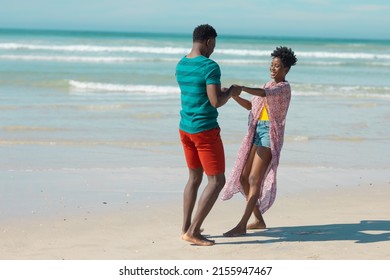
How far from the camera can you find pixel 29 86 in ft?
66.4

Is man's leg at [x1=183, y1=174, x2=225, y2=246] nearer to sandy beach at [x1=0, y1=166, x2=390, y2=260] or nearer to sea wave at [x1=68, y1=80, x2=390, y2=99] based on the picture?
sandy beach at [x1=0, y1=166, x2=390, y2=260]

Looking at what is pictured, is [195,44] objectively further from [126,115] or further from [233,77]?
[233,77]

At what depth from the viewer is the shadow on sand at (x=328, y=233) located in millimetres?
6098

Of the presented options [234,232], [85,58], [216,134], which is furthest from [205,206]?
[85,58]

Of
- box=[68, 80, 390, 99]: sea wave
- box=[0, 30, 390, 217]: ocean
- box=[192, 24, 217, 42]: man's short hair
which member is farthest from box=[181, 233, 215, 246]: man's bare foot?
box=[68, 80, 390, 99]: sea wave

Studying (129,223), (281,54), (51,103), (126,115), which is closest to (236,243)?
(129,223)

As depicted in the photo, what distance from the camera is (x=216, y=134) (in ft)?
18.9

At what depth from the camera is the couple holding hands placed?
5.64 m

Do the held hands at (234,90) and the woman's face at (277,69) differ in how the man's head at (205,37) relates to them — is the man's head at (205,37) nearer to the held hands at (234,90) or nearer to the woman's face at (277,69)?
the held hands at (234,90)

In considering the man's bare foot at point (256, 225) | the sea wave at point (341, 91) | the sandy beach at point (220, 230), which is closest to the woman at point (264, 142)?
the man's bare foot at point (256, 225)

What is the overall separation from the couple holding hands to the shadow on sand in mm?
201

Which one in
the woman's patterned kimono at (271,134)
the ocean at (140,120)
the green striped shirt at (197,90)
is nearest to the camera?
the green striped shirt at (197,90)

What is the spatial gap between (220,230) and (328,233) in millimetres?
922

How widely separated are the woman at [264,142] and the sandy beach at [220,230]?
0.33m
